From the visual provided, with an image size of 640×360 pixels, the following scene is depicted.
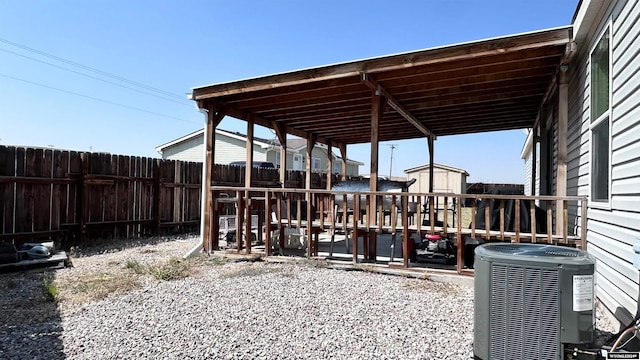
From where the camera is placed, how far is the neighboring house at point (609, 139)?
2566 mm

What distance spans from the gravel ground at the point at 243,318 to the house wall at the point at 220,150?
13.8m

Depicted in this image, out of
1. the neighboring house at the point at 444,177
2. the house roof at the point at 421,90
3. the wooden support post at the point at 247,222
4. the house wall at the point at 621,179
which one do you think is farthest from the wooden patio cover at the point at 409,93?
the neighboring house at the point at 444,177

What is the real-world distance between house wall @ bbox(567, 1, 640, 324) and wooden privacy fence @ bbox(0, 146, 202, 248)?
750 centimetres

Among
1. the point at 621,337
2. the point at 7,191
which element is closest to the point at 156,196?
the point at 7,191

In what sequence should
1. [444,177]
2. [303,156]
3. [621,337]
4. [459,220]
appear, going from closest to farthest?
[621,337] < [459,220] < [444,177] < [303,156]

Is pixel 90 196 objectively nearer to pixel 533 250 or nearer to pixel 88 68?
pixel 533 250

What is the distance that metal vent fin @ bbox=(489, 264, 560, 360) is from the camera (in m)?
1.91

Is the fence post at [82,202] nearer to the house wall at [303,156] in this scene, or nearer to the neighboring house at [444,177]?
the house wall at [303,156]

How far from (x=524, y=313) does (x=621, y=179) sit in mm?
1568

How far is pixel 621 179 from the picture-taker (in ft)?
9.16

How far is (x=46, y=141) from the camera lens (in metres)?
32.6

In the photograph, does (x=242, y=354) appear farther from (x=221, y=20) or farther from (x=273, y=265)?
(x=221, y=20)

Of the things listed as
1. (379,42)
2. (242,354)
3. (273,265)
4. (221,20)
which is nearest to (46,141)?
(221,20)

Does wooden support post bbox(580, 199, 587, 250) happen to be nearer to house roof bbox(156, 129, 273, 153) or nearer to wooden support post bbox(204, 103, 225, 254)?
wooden support post bbox(204, 103, 225, 254)
